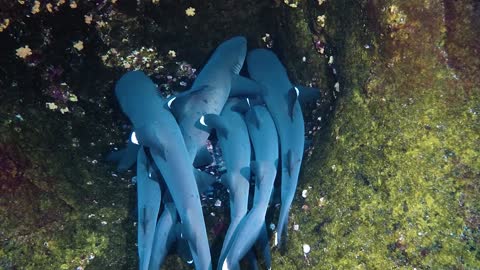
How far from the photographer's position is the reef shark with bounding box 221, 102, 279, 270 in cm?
284

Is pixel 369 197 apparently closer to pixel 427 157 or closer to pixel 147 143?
pixel 427 157

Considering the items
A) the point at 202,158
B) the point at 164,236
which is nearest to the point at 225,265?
the point at 164,236

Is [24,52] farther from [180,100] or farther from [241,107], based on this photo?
[241,107]

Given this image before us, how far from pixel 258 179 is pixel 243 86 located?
3.95 feet

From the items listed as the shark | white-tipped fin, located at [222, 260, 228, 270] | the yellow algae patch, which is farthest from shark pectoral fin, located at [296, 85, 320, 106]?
the yellow algae patch

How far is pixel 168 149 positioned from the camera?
323cm

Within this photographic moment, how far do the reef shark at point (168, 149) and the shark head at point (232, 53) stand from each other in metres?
0.80

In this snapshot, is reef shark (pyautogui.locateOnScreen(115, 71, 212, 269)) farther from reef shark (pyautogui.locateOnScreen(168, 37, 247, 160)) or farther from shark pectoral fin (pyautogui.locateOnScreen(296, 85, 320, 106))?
shark pectoral fin (pyautogui.locateOnScreen(296, 85, 320, 106))

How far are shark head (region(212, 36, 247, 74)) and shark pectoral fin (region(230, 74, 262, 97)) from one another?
159 mm

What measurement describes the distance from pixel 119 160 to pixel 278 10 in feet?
7.51

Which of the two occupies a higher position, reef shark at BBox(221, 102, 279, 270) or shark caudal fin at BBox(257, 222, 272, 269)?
reef shark at BBox(221, 102, 279, 270)

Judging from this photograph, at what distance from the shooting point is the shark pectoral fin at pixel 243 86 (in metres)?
4.00

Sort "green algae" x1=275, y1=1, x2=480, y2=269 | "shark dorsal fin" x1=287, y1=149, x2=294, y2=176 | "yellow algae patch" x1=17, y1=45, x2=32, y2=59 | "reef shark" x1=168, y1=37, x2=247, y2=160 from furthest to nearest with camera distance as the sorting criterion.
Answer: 1. "reef shark" x1=168, y1=37, x2=247, y2=160
2. "yellow algae patch" x1=17, y1=45, x2=32, y2=59
3. "shark dorsal fin" x1=287, y1=149, x2=294, y2=176
4. "green algae" x1=275, y1=1, x2=480, y2=269

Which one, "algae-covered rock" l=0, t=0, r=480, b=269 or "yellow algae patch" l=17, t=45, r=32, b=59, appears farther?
"yellow algae patch" l=17, t=45, r=32, b=59
